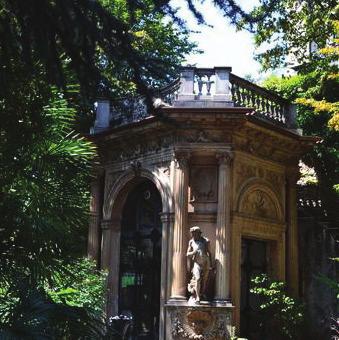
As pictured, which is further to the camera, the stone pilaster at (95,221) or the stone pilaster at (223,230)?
the stone pilaster at (95,221)

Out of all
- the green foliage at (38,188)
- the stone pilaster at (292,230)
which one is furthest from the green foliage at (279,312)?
the green foliage at (38,188)

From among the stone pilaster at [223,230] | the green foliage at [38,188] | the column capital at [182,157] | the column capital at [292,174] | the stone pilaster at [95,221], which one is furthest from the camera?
the stone pilaster at [95,221]

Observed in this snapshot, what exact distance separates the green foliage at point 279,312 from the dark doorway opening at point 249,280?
0.39m

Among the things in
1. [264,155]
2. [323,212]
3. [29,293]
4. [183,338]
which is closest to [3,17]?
[29,293]

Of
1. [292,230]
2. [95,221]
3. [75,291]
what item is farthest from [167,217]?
[75,291]

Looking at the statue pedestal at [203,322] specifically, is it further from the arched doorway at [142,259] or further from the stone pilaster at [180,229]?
the arched doorway at [142,259]

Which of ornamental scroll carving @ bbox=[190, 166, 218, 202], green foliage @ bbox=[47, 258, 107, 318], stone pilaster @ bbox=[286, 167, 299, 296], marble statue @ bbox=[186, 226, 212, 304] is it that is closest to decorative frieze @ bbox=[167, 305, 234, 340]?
marble statue @ bbox=[186, 226, 212, 304]

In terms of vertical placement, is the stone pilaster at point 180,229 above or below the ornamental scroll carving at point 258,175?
below

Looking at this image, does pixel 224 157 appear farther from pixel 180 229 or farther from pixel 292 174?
pixel 292 174

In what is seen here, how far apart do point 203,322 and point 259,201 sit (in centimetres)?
333

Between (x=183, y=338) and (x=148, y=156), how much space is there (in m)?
4.37

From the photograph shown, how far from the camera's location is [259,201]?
14602 mm

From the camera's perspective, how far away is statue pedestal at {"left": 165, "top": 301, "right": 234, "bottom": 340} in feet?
41.9

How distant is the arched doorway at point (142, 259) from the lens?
14.8m
